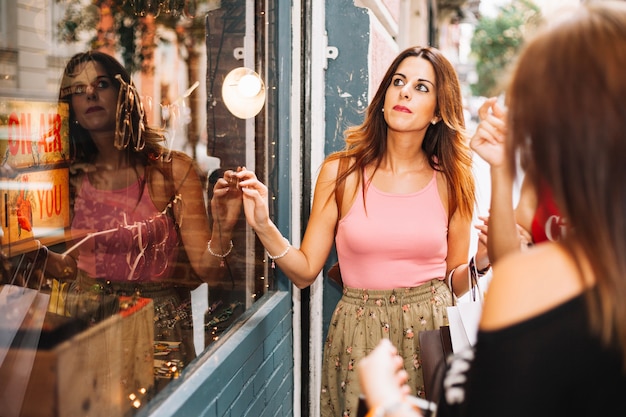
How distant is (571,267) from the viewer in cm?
104

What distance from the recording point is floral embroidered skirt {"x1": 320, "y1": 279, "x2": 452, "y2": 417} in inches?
95.7

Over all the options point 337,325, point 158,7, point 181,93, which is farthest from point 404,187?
point 158,7

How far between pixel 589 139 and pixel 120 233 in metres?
1.88

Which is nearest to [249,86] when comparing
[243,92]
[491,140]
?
[243,92]

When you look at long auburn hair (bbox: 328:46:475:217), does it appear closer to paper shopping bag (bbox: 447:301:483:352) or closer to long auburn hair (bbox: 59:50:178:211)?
paper shopping bag (bbox: 447:301:483:352)

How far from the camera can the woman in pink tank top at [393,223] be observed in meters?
2.44

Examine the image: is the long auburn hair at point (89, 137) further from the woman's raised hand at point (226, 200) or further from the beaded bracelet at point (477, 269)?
the beaded bracelet at point (477, 269)

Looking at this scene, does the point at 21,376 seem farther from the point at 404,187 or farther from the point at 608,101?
the point at 608,101

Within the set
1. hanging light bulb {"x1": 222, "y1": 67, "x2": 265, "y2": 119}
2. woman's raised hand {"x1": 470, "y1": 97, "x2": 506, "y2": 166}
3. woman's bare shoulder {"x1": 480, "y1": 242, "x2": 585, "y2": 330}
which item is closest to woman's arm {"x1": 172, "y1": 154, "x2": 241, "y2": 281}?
hanging light bulb {"x1": 222, "y1": 67, "x2": 265, "y2": 119}

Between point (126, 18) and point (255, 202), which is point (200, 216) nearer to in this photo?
point (255, 202)

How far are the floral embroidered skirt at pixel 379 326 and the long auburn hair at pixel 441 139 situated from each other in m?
0.37

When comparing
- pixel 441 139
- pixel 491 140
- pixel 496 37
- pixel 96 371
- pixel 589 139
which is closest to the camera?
pixel 589 139

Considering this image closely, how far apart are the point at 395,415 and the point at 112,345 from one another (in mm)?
1314

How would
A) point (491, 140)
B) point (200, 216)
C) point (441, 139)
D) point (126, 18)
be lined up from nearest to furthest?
1. point (491, 140)
2. point (441, 139)
3. point (200, 216)
4. point (126, 18)
